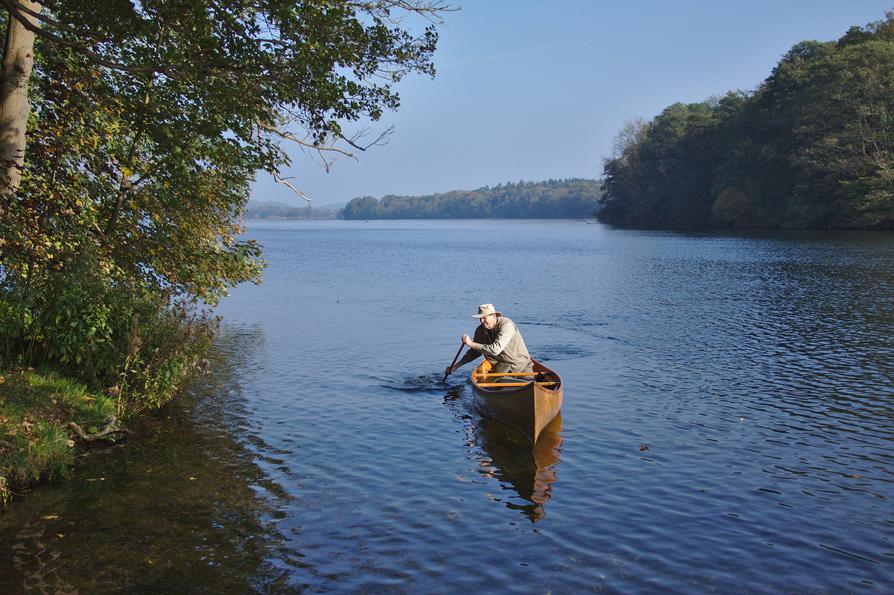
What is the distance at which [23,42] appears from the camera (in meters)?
11.7

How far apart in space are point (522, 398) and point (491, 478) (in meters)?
2.26

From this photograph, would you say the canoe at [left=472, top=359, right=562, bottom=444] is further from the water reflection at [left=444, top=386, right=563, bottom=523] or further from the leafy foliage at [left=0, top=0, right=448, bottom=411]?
the leafy foliage at [left=0, top=0, right=448, bottom=411]

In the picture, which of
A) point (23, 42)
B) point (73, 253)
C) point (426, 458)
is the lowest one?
point (426, 458)

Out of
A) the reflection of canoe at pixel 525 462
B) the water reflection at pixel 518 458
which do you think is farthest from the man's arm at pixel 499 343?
the reflection of canoe at pixel 525 462

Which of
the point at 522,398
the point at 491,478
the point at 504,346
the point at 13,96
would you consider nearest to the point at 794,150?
the point at 504,346

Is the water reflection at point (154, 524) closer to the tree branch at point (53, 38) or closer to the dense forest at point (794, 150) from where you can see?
the tree branch at point (53, 38)

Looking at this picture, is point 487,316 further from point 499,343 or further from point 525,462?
point 525,462

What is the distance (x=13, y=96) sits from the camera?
11.6 meters

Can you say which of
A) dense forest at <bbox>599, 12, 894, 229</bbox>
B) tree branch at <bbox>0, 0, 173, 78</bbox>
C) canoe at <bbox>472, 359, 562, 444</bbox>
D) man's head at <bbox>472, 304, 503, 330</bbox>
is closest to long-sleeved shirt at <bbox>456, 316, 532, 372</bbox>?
man's head at <bbox>472, 304, 503, 330</bbox>

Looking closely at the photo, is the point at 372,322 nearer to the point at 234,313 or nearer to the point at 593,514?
the point at 234,313

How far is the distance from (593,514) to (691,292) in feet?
97.4

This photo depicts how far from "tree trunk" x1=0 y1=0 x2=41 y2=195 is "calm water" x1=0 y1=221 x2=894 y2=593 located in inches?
189

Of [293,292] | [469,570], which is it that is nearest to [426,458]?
[469,570]

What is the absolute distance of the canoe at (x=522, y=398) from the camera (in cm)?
1390
